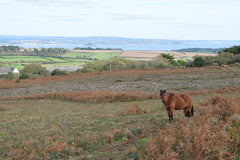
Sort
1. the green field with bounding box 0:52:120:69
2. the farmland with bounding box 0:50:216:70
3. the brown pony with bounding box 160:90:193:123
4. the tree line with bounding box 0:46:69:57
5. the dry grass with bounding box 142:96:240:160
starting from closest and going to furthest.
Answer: the dry grass with bounding box 142:96:240:160 < the brown pony with bounding box 160:90:193:123 < the green field with bounding box 0:52:120:69 < the farmland with bounding box 0:50:216:70 < the tree line with bounding box 0:46:69:57

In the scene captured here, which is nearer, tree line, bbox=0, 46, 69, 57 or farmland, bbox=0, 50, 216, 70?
farmland, bbox=0, 50, 216, 70

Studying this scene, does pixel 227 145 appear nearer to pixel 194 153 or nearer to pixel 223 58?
pixel 194 153

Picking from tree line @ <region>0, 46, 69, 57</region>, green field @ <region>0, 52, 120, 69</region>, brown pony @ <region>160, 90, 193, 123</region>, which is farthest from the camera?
tree line @ <region>0, 46, 69, 57</region>

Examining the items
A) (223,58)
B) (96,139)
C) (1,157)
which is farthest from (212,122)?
(223,58)

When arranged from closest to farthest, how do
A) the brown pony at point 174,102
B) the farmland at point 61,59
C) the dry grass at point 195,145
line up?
1. the dry grass at point 195,145
2. the brown pony at point 174,102
3. the farmland at point 61,59

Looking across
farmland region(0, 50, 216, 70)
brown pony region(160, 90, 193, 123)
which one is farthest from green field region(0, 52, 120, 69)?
brown pony region(160, 90, 193, 123)

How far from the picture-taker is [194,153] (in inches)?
240

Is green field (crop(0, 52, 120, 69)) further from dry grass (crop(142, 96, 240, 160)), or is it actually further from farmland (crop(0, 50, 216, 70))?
dry grass (crop(142, 96, 240, 160))

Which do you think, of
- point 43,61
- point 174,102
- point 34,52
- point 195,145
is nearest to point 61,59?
point 43,61

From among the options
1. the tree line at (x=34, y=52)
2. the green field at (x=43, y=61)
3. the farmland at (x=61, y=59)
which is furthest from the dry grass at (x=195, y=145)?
the tree line at (x=34, y=52)

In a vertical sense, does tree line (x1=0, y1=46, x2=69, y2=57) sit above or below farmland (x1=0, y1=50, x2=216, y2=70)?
above

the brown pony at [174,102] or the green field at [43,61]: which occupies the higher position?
the brown pony at [174,102]

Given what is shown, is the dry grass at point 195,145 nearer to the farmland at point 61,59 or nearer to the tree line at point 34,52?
the farmland at point 61,59

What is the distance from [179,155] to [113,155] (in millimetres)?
1971
